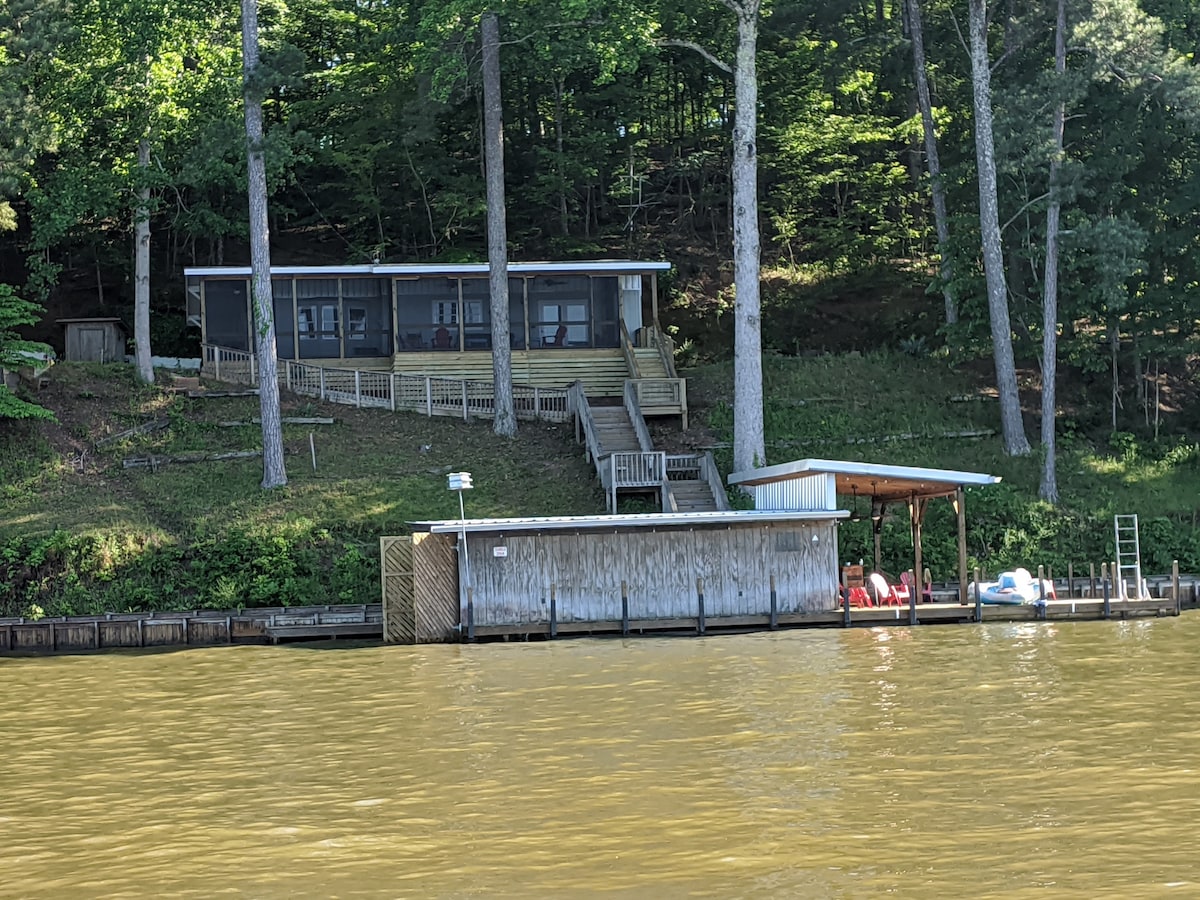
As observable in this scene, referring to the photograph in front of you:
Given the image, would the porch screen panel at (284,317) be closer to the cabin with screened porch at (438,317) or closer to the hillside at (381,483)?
the cabin with screened porch at (438,317)

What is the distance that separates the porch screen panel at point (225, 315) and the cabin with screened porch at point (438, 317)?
0.09 ft

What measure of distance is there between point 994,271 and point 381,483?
15.3m

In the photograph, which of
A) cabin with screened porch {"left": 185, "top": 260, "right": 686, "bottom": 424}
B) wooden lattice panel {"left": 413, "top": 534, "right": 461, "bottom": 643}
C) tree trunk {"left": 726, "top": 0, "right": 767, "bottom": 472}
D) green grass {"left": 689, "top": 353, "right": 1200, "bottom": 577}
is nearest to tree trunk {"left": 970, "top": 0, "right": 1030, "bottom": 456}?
green grass {"left": 689, "top": 353, "right": 1200, "bottom": 577}

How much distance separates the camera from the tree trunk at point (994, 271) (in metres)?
34.2

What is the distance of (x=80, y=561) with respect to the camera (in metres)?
27.9

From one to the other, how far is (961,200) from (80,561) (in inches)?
972

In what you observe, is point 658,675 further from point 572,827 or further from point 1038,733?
point 572,827

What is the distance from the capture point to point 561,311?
41031mm

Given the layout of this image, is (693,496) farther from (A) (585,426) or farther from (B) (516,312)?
(B) (516,312)

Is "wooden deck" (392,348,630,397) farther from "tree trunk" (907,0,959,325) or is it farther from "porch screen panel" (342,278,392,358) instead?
"tree trunk" (907,0,959,325)

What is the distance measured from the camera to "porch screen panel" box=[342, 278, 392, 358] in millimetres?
40812

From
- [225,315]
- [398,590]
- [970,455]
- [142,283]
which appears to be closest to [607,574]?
[398,590]

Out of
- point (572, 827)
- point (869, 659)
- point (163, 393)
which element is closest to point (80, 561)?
point (163, 393)

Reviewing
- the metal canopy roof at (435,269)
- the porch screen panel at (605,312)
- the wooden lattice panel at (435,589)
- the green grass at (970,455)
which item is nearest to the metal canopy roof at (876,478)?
the green grass at (970,455)
